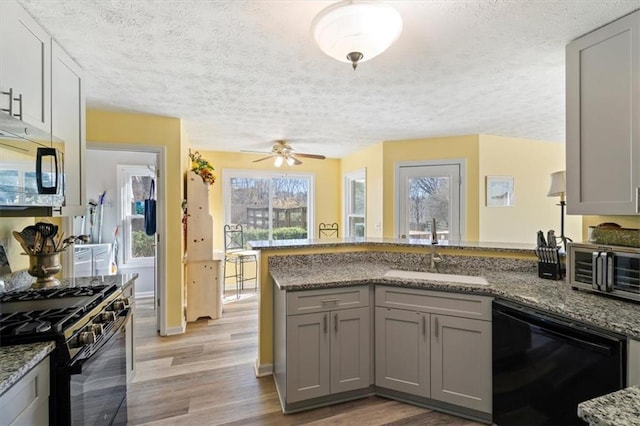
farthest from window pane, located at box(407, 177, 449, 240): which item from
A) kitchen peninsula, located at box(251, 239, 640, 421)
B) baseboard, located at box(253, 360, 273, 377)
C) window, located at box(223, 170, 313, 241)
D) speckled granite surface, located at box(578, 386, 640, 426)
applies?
speckled granite surface, located at box(578, 386, 640, 426)

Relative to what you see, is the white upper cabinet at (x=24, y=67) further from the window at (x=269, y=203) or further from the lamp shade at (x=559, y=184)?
the window at (x=269, y=203)

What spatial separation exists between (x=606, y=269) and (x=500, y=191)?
2.95 m

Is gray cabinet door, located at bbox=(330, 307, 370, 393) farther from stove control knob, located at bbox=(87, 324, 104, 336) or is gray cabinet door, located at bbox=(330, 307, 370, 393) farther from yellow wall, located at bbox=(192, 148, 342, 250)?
yellow wall, located at bbox=(192, 148, 342, 250)

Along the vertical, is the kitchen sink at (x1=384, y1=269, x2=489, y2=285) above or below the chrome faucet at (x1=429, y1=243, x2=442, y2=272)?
below

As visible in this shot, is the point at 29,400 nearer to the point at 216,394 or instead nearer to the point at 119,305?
the point at 119,305

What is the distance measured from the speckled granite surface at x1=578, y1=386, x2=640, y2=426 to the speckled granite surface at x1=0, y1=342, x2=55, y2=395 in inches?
65.0

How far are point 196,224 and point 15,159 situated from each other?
2.40 meters

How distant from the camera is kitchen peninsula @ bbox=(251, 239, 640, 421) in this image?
1.61 meters

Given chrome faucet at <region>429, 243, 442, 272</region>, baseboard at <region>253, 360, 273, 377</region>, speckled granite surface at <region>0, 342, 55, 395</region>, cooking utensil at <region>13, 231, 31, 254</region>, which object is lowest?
baseboard at <region>253, 360, 273, 377</region>

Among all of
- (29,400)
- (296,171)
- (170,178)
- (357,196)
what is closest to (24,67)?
(29,400)

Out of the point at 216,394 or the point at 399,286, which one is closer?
the point at 399,286

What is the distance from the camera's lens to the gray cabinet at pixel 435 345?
1.92 m

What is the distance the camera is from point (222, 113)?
3.31 m

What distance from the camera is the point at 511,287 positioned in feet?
6.30
